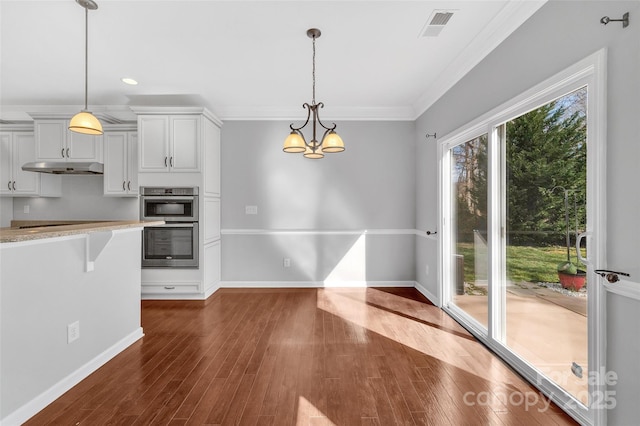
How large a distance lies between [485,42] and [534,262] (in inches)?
74.2

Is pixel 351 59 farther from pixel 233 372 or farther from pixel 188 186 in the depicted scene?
pixel 233 372

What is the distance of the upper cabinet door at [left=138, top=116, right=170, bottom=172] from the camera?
13.4 ft

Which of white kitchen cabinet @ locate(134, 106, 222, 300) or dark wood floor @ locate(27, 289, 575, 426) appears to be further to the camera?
white kitchen cabinet @ locate(134, 106, 222, 300)

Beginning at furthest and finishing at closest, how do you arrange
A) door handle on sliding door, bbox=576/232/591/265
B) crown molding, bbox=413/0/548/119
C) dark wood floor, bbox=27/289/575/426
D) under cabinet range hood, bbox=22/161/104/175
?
under cabinet range hood, bbox=22/161/104/175 < crown molding, bbox=413/0/548/119 < dark wood floor, bbox=27/289/575/426 < door handle on sliding door, bbox=576/232/591/265

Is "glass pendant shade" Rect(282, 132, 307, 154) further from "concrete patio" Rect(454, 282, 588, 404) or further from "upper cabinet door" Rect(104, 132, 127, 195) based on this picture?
"upper cabinet door" Rect(104, 132, 127, 195)

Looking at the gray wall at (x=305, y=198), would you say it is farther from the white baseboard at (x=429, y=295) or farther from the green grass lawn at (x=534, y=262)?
the green grass lawn at (x=534, y=262)

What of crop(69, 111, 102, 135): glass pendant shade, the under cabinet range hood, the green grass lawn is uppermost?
crop(69, 111, 102, 135): glass pendant shade

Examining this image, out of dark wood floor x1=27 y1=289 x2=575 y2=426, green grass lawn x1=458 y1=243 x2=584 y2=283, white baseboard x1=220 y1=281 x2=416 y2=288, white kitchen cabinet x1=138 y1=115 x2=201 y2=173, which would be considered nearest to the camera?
→ dark wood floor x1=27 y1=289 x2=575 y2=426

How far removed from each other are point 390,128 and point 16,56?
14.7 ft

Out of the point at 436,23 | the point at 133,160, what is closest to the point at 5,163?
the point at 133,160

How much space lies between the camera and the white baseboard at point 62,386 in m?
1.74

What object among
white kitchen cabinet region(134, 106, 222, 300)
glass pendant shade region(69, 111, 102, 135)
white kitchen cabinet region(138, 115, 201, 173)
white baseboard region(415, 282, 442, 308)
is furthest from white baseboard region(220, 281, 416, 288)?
glass pendant shade region(69, 111, 102, 135)

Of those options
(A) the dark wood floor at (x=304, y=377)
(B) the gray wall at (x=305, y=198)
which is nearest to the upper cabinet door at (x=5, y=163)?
(B) the gray wall at (x=305, y=198)

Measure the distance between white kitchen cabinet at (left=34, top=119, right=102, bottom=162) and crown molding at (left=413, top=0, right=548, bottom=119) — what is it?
14.9ft
